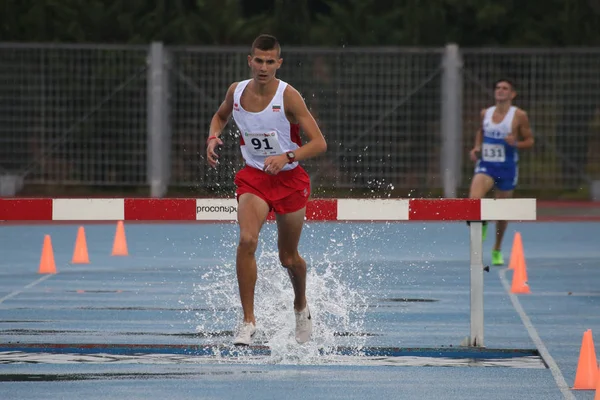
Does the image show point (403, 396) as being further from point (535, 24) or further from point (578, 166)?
point (535, 24)

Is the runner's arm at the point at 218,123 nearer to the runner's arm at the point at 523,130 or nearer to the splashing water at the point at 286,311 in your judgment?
the splashing water at the point at 286,311

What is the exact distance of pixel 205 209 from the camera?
11.2 metres

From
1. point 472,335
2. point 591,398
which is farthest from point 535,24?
point 591,398

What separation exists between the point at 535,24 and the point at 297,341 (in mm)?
18724

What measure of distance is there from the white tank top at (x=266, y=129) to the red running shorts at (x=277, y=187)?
0.10m

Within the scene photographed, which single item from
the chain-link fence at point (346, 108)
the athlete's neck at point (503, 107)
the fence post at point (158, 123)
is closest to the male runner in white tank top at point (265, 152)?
the athlete's neck at point (503, 107)

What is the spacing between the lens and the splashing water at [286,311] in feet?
37.1

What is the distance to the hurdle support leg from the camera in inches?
443

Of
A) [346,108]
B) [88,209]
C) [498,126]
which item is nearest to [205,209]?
[88,209]

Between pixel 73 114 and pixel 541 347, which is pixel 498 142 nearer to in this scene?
pixel 541 347

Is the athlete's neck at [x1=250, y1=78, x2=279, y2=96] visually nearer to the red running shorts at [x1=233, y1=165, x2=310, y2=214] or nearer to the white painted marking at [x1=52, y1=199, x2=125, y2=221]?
the red running shorts at [x1=233, y1=165, x2=310, y2=214]

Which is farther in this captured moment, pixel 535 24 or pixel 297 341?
pixel 535 24

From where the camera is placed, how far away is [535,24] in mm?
29125

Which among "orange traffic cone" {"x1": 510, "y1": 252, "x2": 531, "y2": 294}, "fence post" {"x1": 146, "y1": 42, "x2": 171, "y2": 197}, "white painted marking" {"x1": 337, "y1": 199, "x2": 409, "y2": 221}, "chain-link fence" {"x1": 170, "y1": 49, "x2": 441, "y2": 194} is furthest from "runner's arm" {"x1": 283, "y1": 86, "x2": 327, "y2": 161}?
"fence post" {"x1": 146, "y1": 42, "x2": 171, "y2": 197}
